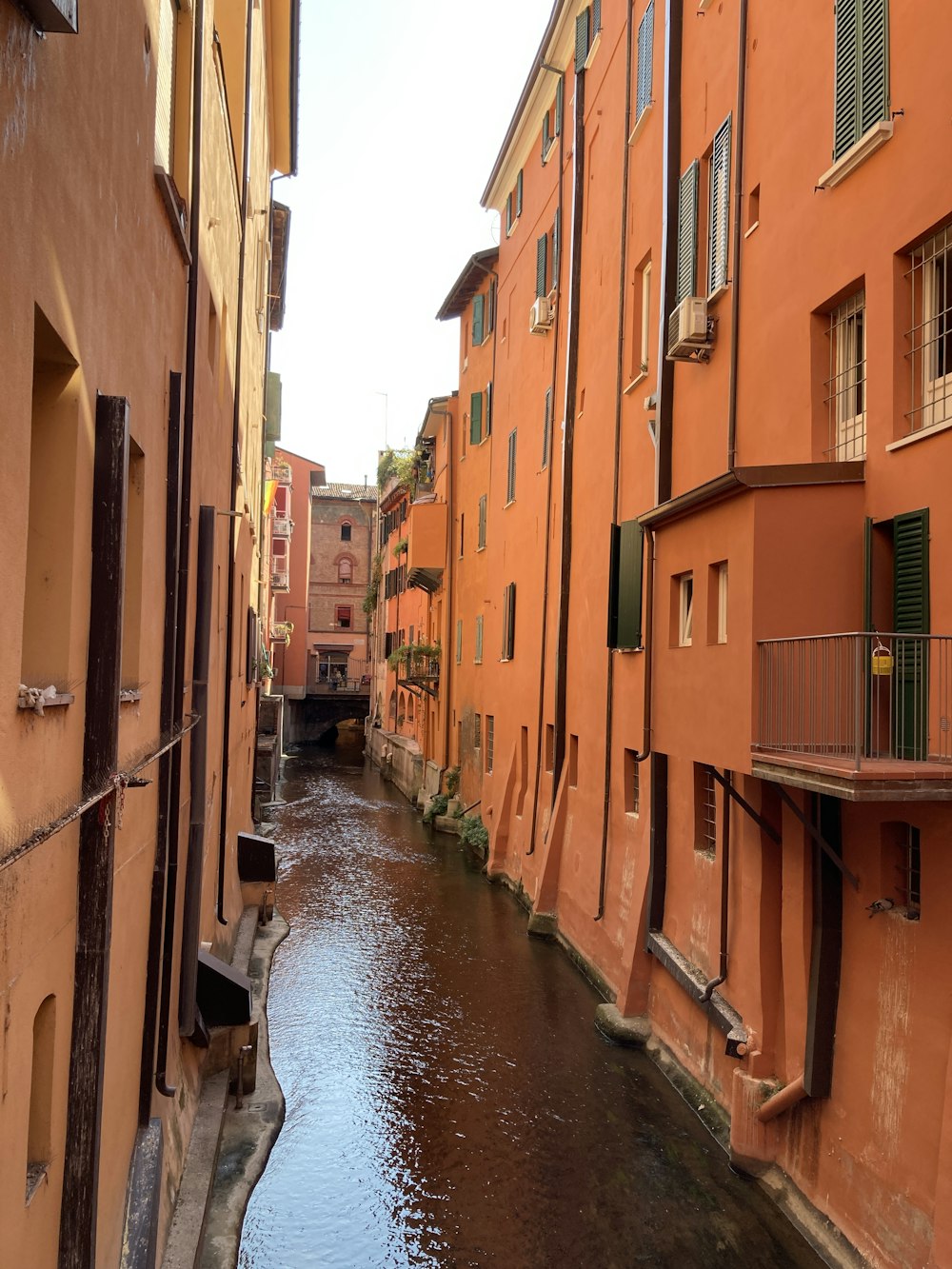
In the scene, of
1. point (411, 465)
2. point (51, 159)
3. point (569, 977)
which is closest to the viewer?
point (51, 159)

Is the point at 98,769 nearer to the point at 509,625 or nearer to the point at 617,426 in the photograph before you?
the point at 617,426

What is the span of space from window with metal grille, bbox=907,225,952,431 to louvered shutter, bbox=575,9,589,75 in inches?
461

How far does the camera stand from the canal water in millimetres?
8094

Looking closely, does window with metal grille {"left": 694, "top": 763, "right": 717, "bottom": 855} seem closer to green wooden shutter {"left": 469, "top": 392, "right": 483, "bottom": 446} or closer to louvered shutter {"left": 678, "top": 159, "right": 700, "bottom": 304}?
louvered shutter {"left": 678, "top": 159, "right": 700, "bottom": 304}

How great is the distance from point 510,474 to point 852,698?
52.3 feet

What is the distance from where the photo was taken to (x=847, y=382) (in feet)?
27.2

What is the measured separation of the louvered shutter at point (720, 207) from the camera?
10.3 m

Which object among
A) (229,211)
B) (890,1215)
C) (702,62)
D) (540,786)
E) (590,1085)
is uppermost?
(702,62)

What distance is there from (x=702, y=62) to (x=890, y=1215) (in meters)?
10.9

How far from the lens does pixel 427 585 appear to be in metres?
33.3

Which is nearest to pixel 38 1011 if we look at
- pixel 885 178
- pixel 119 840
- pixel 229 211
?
pixel 119 840

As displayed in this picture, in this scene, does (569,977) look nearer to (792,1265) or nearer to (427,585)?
(792,1265)

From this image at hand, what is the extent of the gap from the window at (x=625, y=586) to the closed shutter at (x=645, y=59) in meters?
5.43

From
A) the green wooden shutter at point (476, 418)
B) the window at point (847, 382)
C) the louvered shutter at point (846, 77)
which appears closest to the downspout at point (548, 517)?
the green wooden shutter at point (476, 418)
